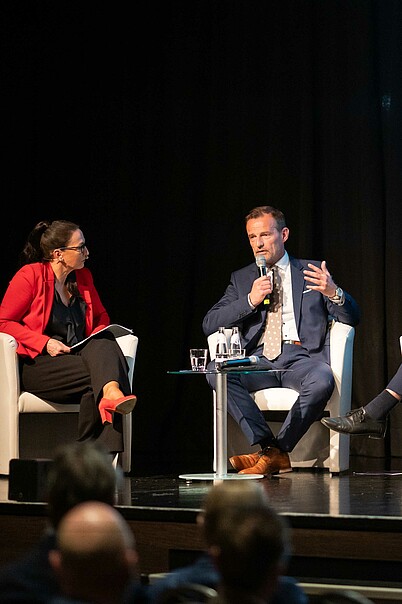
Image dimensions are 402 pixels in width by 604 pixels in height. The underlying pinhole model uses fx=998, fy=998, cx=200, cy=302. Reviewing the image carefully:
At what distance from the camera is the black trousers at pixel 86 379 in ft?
13.7

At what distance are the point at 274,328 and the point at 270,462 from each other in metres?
0.66

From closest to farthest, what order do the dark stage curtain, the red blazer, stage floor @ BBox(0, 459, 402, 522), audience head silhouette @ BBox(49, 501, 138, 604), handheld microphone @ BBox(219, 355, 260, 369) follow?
audience head silhouette @ BBox(49, 501, 138, 604) < stage floor @ BBox(0, 459, 402, 522) < handheld microphone @ BBox(219, 355, 260, 369) < the red blazer < the dark stage curtain

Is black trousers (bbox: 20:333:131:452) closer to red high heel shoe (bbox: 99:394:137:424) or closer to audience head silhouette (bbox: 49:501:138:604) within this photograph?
red high heel shoe (bbox: 99:394:137:424)

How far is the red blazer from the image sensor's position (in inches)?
175

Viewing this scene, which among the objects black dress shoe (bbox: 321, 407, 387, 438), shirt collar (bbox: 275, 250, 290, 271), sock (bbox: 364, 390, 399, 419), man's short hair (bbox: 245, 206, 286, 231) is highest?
man's short hair (bbox: 245, 206, 286, 231)

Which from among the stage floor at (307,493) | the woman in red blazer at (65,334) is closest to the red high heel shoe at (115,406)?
the woman in red blazer at (65,334)

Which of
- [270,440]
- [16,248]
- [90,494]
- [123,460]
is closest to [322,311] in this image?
[270,440]

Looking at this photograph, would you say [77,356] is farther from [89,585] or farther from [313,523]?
[89,585]

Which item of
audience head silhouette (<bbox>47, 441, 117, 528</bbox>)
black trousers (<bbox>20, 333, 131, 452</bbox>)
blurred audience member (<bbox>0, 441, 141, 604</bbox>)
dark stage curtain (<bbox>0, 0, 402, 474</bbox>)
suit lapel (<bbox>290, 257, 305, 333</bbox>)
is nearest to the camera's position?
blurred audience member (<bbox>0, 441, 141, 604</bbox>)

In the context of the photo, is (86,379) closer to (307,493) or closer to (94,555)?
(307,493)

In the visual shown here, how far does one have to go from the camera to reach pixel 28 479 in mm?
3277

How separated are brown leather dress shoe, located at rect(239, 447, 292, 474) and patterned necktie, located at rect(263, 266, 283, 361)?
0.47 metres

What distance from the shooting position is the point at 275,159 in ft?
19.1

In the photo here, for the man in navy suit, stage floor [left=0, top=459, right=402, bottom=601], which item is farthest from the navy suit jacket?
stage floor [left=0, top=459, right=402, bottom=601]
